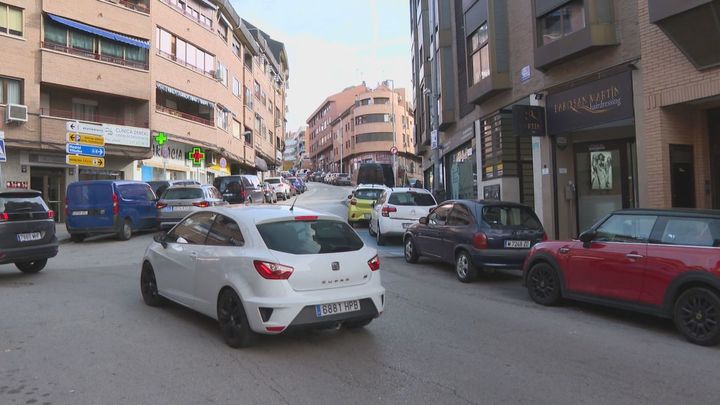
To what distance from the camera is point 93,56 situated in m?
26.5

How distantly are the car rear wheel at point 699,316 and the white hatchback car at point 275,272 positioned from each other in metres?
3.44

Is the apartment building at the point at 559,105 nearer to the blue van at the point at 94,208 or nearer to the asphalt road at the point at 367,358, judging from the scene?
the asphalt road at the point at 367,358

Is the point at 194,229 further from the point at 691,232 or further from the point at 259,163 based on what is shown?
the point at 259,163

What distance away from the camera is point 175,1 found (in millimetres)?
31531

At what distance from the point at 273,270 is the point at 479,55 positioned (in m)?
14.5

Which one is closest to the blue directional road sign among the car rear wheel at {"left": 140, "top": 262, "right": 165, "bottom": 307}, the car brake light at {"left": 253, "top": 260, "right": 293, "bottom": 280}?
the car rear wheel at {"left": 140, "top": 262, "right": 165, "bottom": 307}

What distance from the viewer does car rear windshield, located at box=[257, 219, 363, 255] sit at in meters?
5.57

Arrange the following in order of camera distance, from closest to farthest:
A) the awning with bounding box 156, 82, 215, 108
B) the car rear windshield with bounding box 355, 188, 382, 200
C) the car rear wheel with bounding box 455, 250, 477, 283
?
1. the car rear wheel with bounding box 455, 250, 477, 283
2. the car rear windshield with bounding box 355, 188, 382, 200
3. the awning with bounding box 156, 82, 215, 108

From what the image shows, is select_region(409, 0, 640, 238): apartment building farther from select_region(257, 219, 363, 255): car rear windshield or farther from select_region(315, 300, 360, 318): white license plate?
select_region(315, 300, 360, 318): white license plate

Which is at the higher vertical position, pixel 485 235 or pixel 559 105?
pixel 559 105

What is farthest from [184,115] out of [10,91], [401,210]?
[401,210]

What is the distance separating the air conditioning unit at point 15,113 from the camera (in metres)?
22.7

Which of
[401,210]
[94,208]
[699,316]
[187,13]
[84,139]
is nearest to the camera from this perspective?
[699,316]

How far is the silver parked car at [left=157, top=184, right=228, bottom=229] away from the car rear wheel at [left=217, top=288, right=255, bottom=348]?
468 inches
